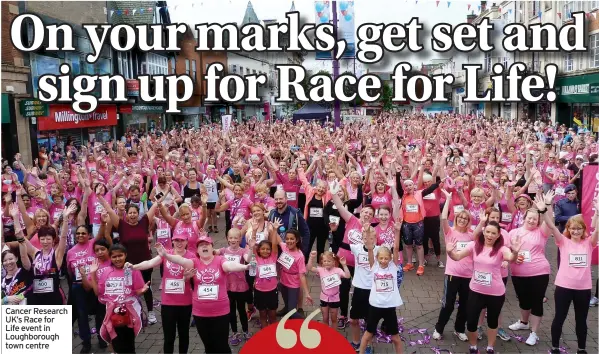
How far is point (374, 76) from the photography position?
270 inches

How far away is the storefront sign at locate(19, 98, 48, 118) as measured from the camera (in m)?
15.1

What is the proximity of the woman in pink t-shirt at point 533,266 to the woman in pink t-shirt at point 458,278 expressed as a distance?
1.48 feet

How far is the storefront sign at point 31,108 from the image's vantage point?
15.1 m

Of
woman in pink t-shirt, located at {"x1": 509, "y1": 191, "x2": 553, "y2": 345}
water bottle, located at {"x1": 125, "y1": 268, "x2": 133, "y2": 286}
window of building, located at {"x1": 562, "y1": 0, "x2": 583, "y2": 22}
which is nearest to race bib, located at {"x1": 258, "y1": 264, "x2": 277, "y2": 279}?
water bottle, located at {"x1": 125, "y1": 268, "x2": 133, "y2": 286}

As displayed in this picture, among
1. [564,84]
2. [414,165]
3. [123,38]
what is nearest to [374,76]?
[414,165]

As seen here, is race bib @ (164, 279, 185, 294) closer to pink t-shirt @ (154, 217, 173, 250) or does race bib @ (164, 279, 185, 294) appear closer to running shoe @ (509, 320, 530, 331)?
pink t-shirt @ (154, 217, 173, 250)

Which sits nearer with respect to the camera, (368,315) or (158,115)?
(368,315)

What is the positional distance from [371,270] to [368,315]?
412mm

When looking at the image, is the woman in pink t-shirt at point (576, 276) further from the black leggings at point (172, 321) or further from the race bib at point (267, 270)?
the black leggings at point (172, 321)

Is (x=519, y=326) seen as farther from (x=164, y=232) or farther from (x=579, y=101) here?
(x=579, y=101)

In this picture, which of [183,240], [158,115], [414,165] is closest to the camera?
[183,240]

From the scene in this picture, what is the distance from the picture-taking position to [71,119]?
17.9m

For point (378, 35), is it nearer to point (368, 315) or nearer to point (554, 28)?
point (554, 28)

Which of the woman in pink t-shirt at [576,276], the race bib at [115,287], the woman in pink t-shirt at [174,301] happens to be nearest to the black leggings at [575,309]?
the woman in pink t-shirt at [576,276]
